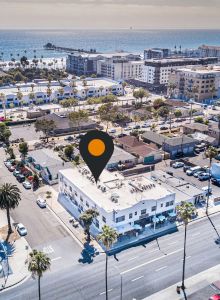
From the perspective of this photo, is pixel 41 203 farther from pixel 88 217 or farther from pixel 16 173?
pixel 16 173

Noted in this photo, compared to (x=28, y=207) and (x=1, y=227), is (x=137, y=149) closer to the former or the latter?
(x=28, y=207)

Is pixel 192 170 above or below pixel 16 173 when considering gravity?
above

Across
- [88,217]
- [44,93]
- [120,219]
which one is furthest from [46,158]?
[44,93]

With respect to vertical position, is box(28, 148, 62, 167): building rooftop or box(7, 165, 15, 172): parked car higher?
box(28, 148, 62, 167): building rooftop

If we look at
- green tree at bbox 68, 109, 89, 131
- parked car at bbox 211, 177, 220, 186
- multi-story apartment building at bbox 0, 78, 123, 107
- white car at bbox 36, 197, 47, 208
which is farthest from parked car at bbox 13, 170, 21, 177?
multi-story apartment building at bbox 0, 78, 123, 107

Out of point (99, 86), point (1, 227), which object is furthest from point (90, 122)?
point (1, 227)

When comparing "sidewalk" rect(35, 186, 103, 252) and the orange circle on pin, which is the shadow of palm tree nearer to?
"sidewalk" rect(35, 186, 103, 252)

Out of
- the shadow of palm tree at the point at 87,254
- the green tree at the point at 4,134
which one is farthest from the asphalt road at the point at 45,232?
the green tree at the point at 4,134
